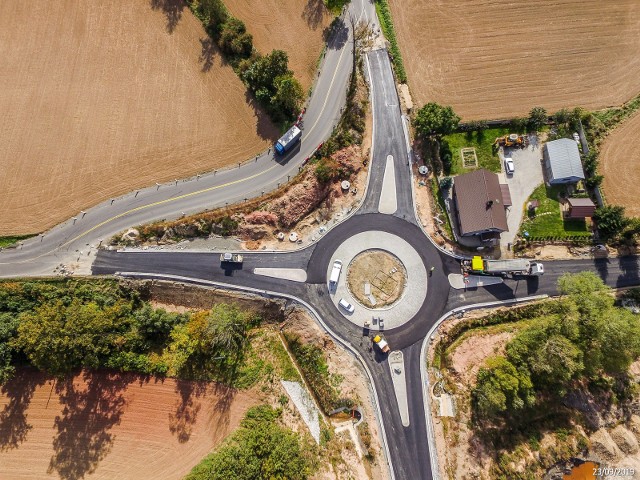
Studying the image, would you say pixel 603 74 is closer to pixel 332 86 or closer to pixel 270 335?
pixel 332 86

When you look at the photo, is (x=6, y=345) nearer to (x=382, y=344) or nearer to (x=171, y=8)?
(x=382, y=344)

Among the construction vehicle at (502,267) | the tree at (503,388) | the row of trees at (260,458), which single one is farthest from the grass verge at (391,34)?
the row of trees at (260,458)

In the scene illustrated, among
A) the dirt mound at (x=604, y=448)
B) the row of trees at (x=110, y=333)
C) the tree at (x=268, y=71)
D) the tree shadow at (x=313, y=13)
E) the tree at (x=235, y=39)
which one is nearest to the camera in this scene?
the dirt mound at (x=604, y=448)

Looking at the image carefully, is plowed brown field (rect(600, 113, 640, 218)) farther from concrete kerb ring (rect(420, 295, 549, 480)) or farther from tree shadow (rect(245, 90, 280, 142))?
tree shadow (rect(245, 90, 280, 142))

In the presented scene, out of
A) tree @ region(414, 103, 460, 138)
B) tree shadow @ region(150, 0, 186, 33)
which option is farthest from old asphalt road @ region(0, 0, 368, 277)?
tree shadow @ region(150, 0, 186, 33)

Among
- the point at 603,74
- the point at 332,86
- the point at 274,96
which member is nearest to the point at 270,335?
the point at 274,96

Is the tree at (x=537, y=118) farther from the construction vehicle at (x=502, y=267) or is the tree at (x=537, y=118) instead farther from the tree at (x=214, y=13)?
the tree at (x=214, y=13)
